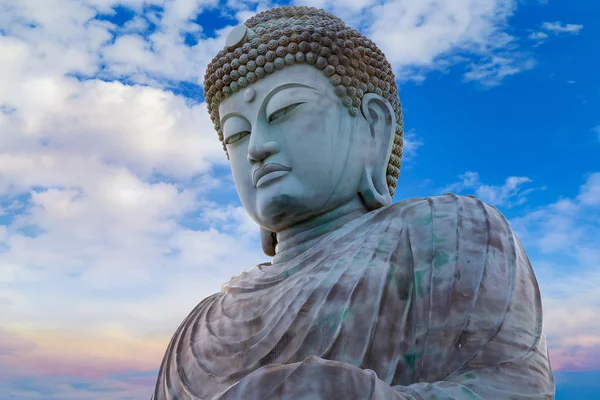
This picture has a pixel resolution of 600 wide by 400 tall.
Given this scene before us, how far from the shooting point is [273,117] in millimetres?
4984

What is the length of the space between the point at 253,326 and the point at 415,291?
0.96 meters

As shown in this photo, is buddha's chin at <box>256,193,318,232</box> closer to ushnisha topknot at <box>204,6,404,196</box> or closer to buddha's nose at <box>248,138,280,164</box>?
buddha's nose at <box>248,138,280,164</box>

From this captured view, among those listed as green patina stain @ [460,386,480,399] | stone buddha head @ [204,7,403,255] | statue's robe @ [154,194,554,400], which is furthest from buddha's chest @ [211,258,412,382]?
A: stone buddha head @ [204,7,403,255]

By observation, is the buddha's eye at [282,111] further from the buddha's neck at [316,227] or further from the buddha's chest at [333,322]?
the buddha's chest at [333,322]

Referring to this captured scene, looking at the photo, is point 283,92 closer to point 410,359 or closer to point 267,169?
point 267,169

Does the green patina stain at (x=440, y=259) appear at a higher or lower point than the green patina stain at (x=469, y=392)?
higher

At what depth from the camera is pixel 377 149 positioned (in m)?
5.18

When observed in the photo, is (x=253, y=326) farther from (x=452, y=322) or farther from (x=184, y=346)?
(x=452, y=322)

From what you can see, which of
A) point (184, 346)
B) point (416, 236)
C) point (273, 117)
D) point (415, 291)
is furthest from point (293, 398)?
point (273, 117)

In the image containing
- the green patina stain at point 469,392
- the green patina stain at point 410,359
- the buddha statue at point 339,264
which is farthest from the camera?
the green patina stain at point 410,359

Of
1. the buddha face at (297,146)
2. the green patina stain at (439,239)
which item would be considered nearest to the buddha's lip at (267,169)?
the buddha face at (297,146)

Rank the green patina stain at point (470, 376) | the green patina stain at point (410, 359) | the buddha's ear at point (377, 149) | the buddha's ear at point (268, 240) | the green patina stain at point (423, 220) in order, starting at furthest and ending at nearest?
the buddha's ear at point (268, 240) → the buddha's ear at point (377, 149) → the green patina stain at point (423, 220) → the green patina stain at point (410, 359) → the green patina stain at point (470, 376)

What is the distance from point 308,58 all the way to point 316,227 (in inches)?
43.2

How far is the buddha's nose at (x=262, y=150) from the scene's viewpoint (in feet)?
16.0
